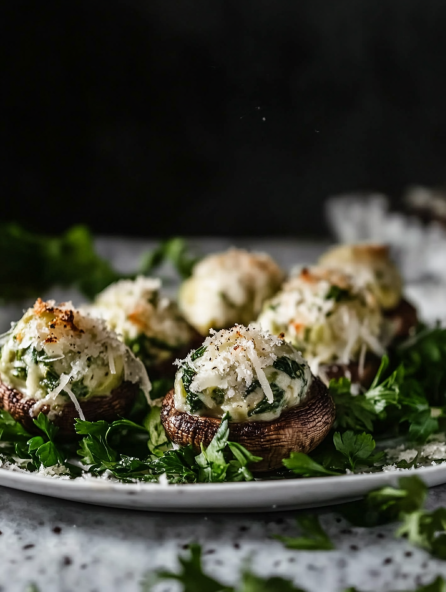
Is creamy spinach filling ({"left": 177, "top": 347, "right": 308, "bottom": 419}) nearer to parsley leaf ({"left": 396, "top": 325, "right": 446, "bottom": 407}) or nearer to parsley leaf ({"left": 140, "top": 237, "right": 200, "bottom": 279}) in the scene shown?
parsley leaf ({"left": 396, "top": 325, "right": 446, "bottom": 407})

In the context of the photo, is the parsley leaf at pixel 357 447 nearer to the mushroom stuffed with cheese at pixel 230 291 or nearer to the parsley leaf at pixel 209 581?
the parsley leaf at pixel 209 581

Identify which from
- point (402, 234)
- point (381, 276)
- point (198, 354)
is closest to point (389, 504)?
point (198, 354)

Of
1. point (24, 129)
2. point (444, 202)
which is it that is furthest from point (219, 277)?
point (24, 129)

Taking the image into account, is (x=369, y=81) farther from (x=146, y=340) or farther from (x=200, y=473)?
(x=200, y=473)

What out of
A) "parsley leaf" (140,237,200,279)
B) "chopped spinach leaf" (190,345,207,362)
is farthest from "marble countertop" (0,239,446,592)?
"parsley leaf" (140,237,200,279)

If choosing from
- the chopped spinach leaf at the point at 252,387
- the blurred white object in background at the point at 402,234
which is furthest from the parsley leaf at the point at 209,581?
the blurred white object in background at the point at 402,234

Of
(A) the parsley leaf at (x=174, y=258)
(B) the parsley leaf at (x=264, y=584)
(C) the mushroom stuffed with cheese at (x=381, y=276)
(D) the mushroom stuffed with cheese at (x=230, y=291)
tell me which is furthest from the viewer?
(A) the parsley leaf at (x=174, y=258)
